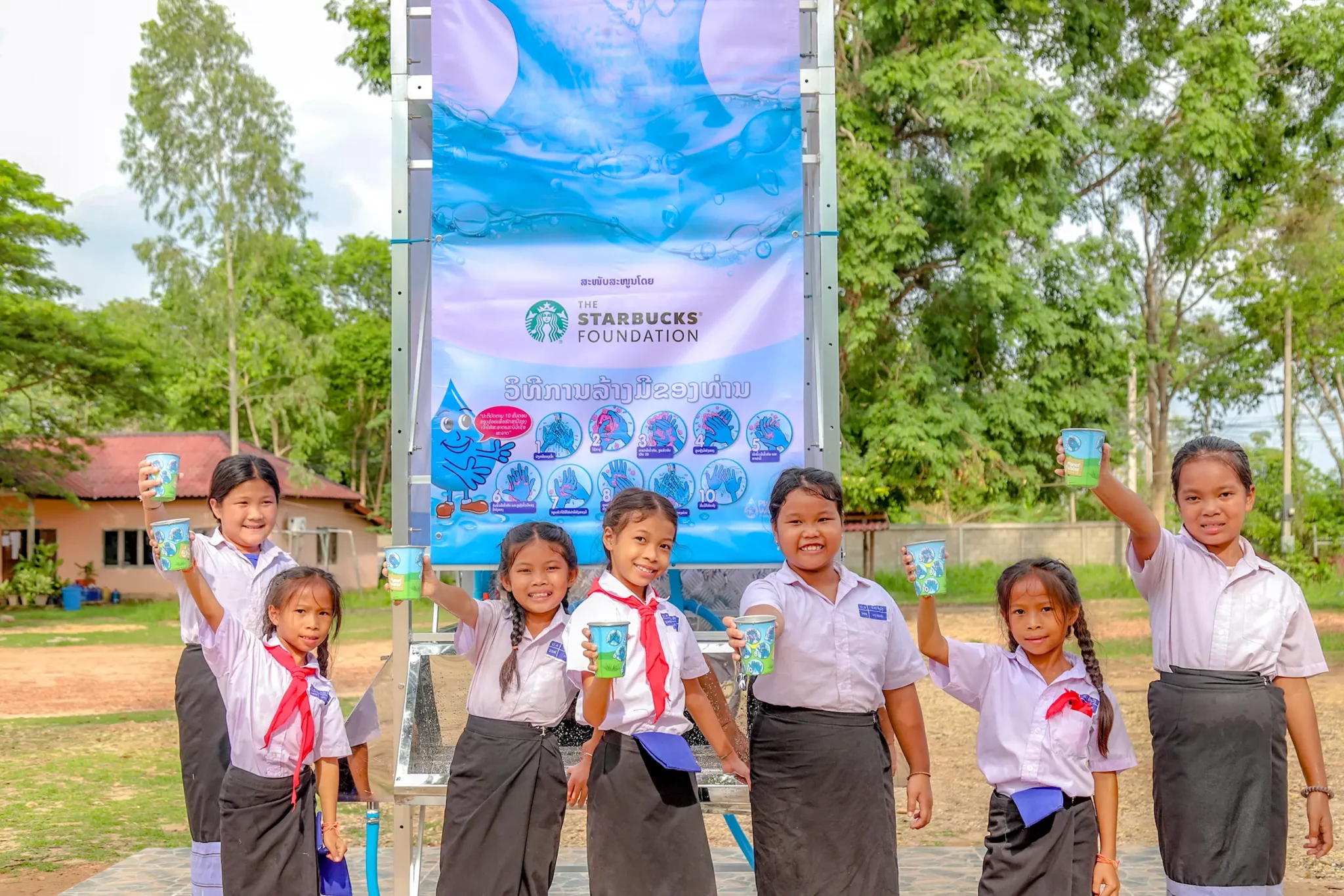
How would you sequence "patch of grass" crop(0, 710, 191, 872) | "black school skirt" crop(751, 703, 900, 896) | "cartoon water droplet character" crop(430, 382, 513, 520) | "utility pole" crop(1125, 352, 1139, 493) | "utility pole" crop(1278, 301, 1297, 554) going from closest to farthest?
"black school skirt" crop(751, 703, 900, 896) < "cartoon water droplet character" crop(430, 382, 513, 520) < "patch of grass" crop(0, 710, 191, 872) < "utility pole" crop(1278, 301, 1297, 554) < "utility pole" crop(1125, 352, 1139, 493)

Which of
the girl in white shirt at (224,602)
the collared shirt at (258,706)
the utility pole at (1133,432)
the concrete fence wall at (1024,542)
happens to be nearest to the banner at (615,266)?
the girl in white shirt at (224,602)

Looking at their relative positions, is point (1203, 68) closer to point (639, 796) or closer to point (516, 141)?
point (516, 141)

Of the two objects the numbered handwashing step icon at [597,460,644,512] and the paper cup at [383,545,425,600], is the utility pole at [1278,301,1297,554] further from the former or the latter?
the paper cup at [383,545,425,600]

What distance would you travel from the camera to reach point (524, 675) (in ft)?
11.3

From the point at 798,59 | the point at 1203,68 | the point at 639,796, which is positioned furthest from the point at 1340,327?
the point at 639,796

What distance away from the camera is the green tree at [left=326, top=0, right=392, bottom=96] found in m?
18.1

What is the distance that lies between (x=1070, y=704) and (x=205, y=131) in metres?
31.7

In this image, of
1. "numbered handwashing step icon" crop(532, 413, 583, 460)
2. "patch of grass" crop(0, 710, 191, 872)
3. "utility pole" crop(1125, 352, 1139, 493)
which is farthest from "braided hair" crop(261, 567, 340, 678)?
"utility pole" crop(1125, 352, 1139, 493)

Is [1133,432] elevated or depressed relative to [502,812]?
elevated

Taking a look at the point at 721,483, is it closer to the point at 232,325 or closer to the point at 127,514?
the point at 127,514

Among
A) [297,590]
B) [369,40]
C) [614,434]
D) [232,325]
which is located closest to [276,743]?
[297,590]

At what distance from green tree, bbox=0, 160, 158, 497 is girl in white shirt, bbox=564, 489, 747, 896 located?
24.0 m

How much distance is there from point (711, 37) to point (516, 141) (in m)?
0.75

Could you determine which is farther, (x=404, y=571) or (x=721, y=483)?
(x=721, y=483)
